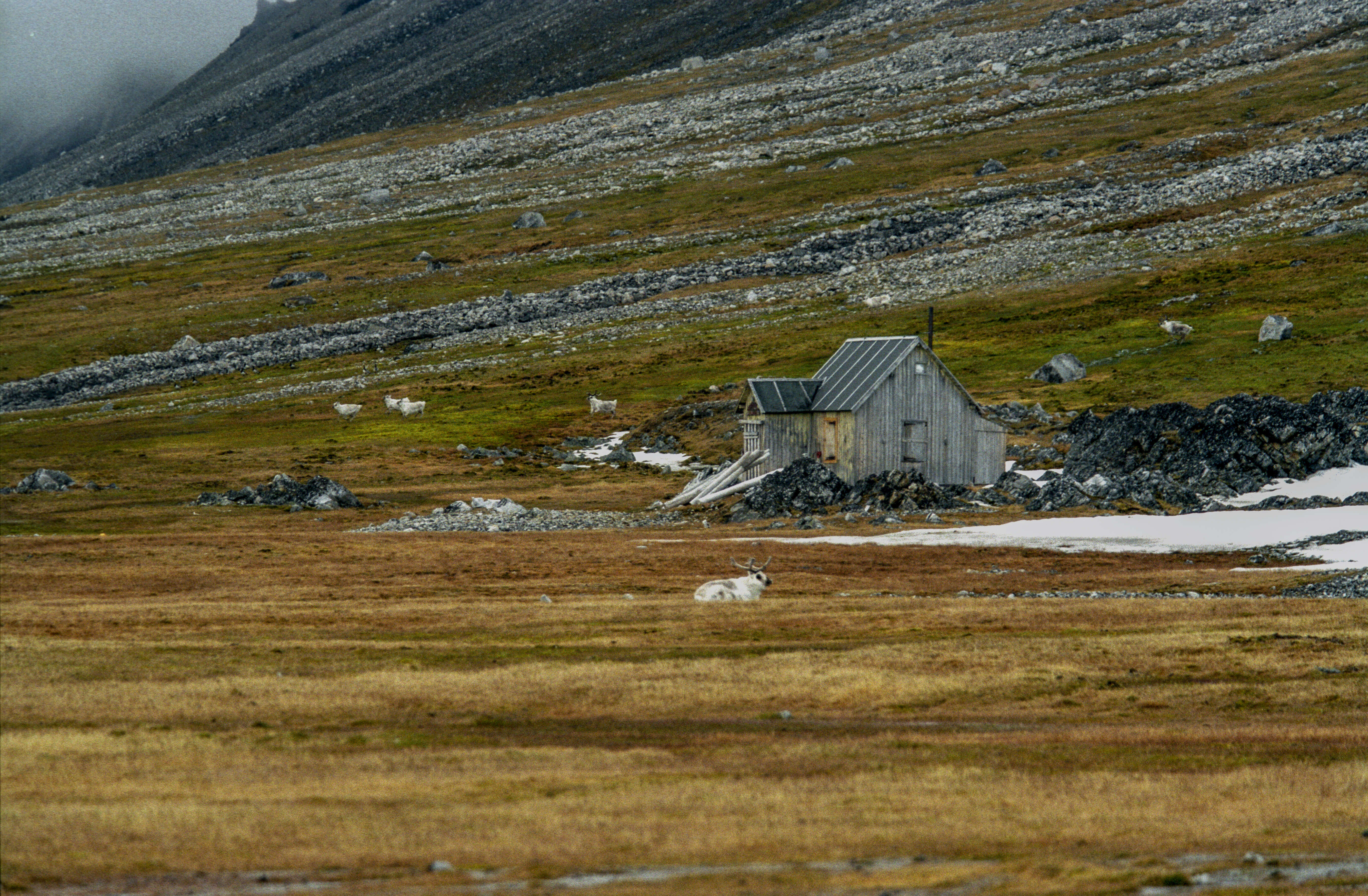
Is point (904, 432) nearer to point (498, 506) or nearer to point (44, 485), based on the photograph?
point (498, 506)

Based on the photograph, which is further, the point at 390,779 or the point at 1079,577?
the point at 1079,577

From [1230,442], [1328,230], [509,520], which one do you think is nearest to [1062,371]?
[1230,442]

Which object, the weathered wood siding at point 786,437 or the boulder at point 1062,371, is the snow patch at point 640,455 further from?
the boulder at point 1062,371

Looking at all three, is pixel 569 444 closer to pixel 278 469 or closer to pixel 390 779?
pixel 278 469

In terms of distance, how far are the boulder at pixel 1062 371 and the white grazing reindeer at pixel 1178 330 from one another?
833 cm

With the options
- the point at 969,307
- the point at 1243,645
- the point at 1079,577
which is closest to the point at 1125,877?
the point at 1243,645

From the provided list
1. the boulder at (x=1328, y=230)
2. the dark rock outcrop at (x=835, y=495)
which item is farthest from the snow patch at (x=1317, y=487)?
the boulder at (x=1328, y=230)

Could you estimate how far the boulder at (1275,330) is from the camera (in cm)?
9138

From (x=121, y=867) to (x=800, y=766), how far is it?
30.8 ft

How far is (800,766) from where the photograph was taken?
64.2ft

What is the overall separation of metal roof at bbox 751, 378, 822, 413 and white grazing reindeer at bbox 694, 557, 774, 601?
3167 centimetres

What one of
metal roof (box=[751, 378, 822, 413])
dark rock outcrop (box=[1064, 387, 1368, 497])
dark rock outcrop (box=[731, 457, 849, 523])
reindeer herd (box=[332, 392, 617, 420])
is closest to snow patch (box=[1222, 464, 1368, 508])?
dark rock outcrop (box=[1064, 387, 1368, 497])

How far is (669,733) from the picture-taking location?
21609 mm

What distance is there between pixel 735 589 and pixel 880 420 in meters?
33.5
